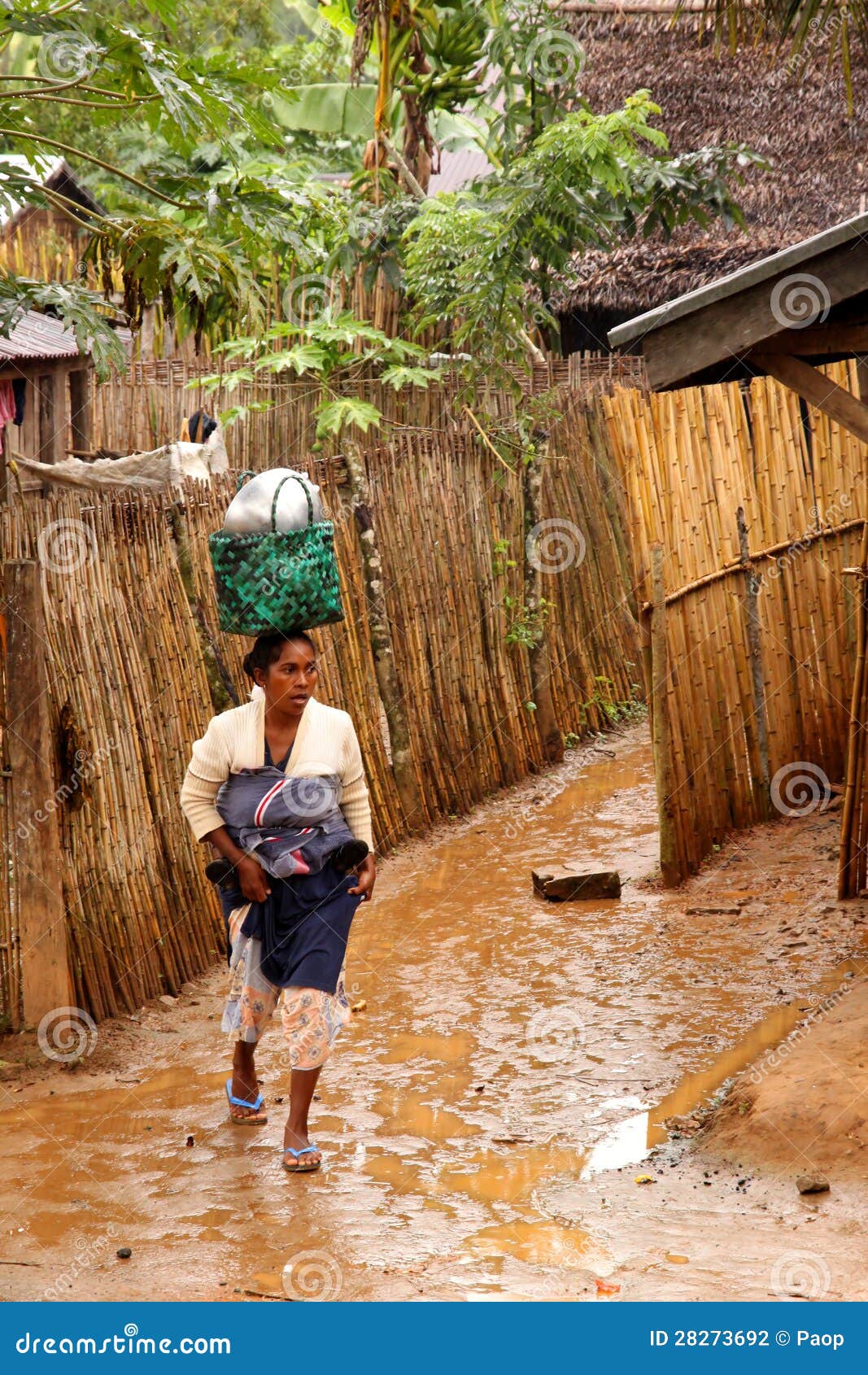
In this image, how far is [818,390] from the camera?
4414 mm

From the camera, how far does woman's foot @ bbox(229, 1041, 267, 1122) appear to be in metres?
3.91

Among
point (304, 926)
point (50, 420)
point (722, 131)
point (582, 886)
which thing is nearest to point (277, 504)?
point (304, 926)

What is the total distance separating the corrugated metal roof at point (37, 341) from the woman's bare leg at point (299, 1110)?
6.43 meters

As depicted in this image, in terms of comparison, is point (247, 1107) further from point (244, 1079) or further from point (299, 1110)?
point (299, 1110)

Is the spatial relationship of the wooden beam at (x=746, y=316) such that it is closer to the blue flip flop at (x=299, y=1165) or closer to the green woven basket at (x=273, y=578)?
the green woven basket at (x=273, y=578)

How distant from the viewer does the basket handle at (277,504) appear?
3869 millimetres

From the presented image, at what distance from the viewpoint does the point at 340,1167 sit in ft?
11.9

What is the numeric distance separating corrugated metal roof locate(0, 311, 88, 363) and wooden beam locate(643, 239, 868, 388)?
5525 millimetres

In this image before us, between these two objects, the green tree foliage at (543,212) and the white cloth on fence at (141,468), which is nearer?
the green tree foliage at (543,212)

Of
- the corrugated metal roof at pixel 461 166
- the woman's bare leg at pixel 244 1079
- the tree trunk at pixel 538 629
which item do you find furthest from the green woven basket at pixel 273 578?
the corrugated metal roof at pixel 461 166

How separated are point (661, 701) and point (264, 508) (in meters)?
2.53

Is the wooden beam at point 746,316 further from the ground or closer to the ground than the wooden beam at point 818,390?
further from the ground

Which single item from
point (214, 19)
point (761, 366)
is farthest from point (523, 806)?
point (214, 19)

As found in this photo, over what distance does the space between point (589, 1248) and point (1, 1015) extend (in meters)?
2.12
